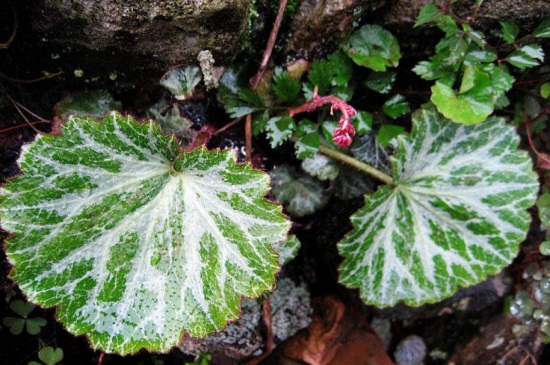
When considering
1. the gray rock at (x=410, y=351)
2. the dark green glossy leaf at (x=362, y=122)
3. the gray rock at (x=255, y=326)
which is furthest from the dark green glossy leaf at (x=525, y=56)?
the gray rock at (x=410, y=351)

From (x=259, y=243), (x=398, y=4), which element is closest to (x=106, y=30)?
(x=259, y=243)

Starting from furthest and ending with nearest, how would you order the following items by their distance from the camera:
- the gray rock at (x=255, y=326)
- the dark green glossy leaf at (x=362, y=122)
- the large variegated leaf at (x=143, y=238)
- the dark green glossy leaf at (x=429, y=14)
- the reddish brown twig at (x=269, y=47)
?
the gray rock at (x=255, y=326)
the dark green glossy leaf at (x=362, y=122)
the reddish brown twig at (x=269, y=47)
the dark green glossy leaf at (x=429, y=14)
the large variegated leaf at (x=143, y=238)

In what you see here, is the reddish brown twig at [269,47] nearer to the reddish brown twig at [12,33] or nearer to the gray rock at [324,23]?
Answer: the gray rock at [324,23]

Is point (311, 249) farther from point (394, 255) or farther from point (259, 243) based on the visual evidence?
point (259, 243)

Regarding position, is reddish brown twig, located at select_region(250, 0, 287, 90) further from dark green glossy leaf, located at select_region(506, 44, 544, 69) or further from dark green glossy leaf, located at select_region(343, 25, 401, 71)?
dark green glossy leaf, located at select_region(506, 44, 544, 69)

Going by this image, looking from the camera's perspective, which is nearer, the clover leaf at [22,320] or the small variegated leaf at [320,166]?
the clover leaf at [22,320]

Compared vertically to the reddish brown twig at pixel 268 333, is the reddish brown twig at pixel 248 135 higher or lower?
higher
